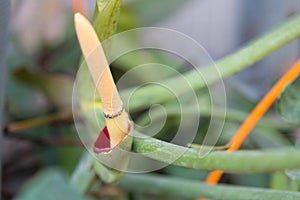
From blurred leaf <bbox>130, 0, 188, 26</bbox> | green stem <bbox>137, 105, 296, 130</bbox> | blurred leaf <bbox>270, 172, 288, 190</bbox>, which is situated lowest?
blurred leaf <bbox>130, 0, 188, 26</bbox>

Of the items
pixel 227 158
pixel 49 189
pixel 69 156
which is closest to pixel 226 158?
pixel 227 158

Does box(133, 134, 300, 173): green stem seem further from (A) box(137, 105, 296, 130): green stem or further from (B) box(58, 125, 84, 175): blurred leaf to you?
(B) box(58, 125, 84, 175): blurred leaf

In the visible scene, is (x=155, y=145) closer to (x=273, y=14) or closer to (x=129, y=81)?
(x=129, y=81)

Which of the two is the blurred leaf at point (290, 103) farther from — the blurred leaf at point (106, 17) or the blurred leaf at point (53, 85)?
the blurred leaf at point (53, 85)

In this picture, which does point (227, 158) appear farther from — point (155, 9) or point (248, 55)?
point (155, 9)

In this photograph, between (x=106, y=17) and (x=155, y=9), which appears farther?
(x=155, y=9)

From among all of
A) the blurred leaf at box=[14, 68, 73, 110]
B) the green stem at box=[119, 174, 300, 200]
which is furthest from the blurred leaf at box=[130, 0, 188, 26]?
the green stem at box=[119, 174, 300, 200]
